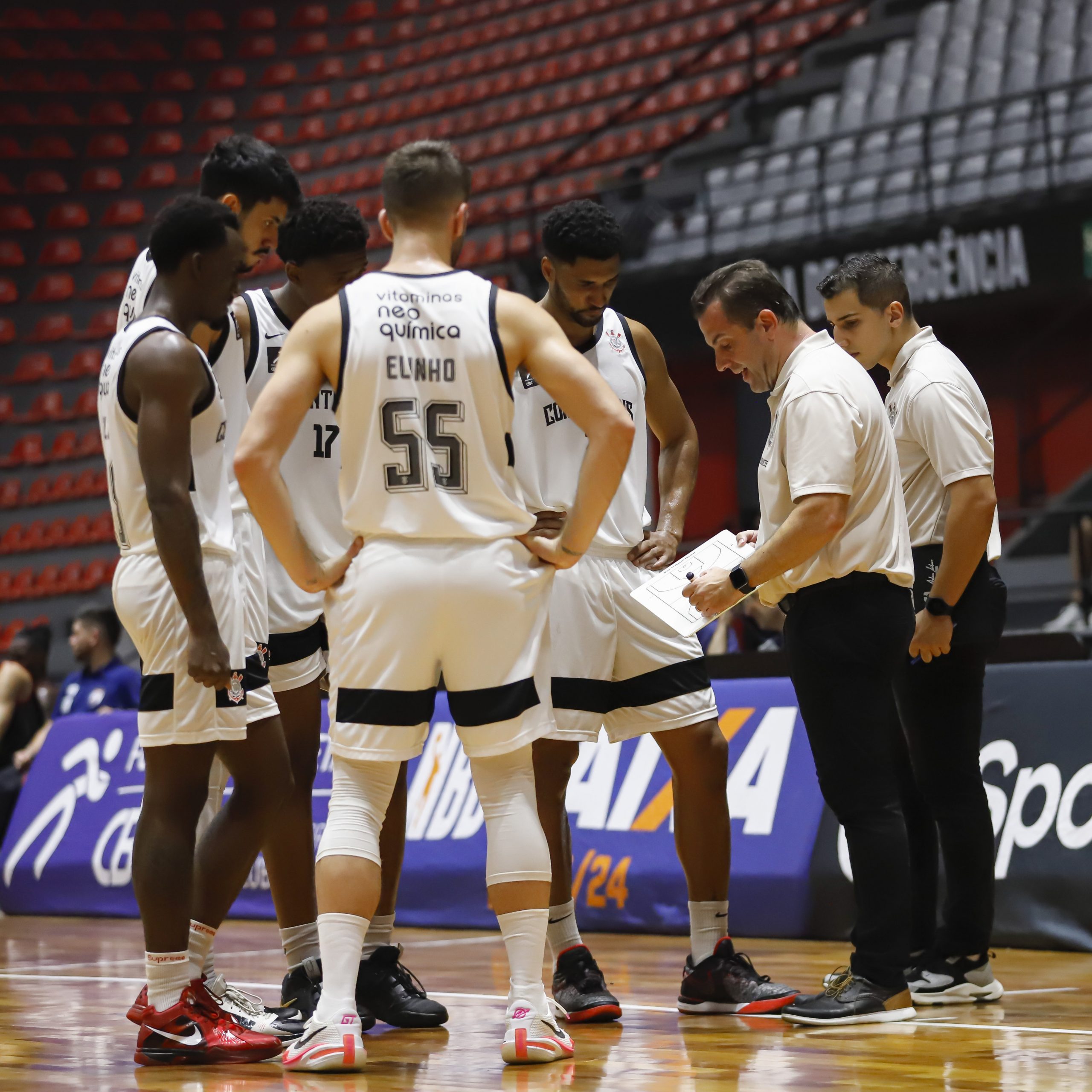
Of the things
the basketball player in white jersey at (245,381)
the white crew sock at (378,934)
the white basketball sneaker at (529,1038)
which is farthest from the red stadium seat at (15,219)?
the white basketball sneaker at (529,1038)

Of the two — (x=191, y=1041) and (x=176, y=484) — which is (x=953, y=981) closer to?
(x=191, y=1041)

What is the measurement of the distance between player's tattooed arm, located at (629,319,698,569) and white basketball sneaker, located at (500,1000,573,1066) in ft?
5.01

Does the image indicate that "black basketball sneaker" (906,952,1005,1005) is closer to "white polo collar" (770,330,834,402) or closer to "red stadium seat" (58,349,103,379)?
"white polo collar" (770,330,834,402)

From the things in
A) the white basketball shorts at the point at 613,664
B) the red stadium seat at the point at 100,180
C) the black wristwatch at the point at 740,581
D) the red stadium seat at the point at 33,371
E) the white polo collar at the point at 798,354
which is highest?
the red stadium seat at the point at 100,180

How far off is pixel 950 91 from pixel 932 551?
36.7 ft

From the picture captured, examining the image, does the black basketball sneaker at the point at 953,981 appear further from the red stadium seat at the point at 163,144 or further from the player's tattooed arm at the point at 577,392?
the red stadium seat at the point at 163,144

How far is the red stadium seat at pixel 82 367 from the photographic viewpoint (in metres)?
19.1

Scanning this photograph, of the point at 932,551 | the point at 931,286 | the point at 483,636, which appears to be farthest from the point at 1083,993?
the point at 931,286

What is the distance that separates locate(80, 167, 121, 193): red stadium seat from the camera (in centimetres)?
2031

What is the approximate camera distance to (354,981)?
3.36 m

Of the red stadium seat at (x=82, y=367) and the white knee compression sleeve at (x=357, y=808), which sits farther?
the red stadium seat at (x=82, y=367)

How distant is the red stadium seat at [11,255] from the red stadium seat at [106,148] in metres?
1.57

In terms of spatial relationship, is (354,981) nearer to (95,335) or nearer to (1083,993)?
(1083,993)

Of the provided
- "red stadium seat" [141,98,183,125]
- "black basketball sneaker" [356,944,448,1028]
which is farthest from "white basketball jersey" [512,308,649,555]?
"red stadium seat" [141,98,183,125]
